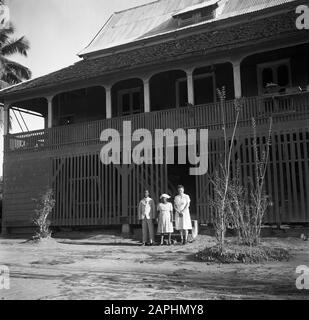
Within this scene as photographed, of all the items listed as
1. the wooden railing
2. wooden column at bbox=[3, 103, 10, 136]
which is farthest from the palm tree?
the wooden railing

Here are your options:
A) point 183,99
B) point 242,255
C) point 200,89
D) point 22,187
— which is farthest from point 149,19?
point 242,255

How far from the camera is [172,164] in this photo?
57.1 feet

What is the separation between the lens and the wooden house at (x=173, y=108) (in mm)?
13844

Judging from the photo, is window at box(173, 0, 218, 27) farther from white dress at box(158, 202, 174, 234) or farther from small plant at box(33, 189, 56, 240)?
white dress at box(158, 202, 174, 234)

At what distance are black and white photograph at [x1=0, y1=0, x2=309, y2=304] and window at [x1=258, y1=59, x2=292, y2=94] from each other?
0.04m

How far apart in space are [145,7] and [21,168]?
12.0 meters

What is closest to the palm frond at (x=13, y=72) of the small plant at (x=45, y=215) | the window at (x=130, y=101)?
the window at (x=130, y=101)

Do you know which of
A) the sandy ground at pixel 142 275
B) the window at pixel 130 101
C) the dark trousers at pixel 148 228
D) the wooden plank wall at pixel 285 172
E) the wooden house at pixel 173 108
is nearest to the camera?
the sandy ground at pixel 142 275

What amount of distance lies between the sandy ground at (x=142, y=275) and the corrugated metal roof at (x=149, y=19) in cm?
1191

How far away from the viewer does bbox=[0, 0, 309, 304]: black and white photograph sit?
881 cm

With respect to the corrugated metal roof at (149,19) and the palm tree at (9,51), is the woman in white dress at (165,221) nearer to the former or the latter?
the corrugated metal roof at (149,19)

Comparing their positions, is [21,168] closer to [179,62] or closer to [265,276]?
[179,62]

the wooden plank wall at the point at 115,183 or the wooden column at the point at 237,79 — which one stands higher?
the wooden column at the point at 237,79
